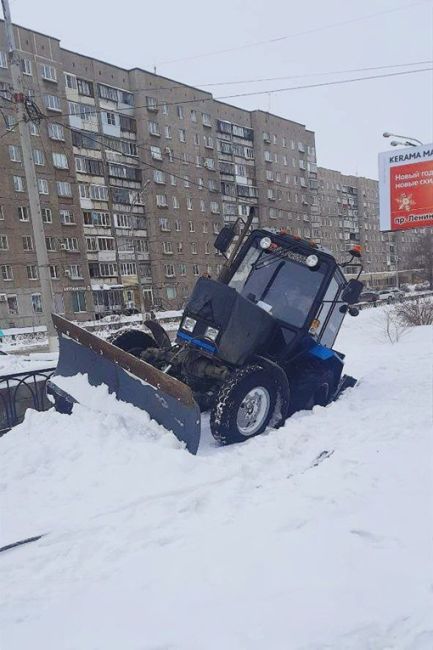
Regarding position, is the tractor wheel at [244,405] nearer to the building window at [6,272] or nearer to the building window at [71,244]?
the building window at [6,272]

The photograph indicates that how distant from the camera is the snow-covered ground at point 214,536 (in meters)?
2.53

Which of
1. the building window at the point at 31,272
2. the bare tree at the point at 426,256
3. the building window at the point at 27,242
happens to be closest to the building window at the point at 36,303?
the building window at the point at 31,272

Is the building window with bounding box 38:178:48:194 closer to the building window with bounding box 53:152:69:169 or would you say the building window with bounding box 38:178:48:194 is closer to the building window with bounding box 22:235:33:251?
the building window with bounding box 53:152:69:169

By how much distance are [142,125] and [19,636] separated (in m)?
46.5

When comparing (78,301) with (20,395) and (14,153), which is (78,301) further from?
(20,395)

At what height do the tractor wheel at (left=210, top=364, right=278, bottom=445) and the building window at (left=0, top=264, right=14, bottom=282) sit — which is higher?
the building window at (left=0, top=264, right=14, bottom=282)

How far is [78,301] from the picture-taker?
39531 millimetres

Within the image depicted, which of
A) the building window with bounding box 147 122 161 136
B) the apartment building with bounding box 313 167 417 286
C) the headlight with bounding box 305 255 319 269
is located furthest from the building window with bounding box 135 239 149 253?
the headlight with bounding box 305 255 319 269

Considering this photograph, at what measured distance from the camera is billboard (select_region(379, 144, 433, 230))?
20.2m

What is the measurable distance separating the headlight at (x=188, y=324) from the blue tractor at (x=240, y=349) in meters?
0.01

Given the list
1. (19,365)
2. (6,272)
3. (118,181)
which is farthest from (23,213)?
(19,365)

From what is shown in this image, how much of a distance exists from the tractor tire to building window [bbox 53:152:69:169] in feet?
121

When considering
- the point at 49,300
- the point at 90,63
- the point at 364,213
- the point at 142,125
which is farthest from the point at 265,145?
the point at 49,300

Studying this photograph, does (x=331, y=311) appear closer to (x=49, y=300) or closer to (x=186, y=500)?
(x=186, y=500)
